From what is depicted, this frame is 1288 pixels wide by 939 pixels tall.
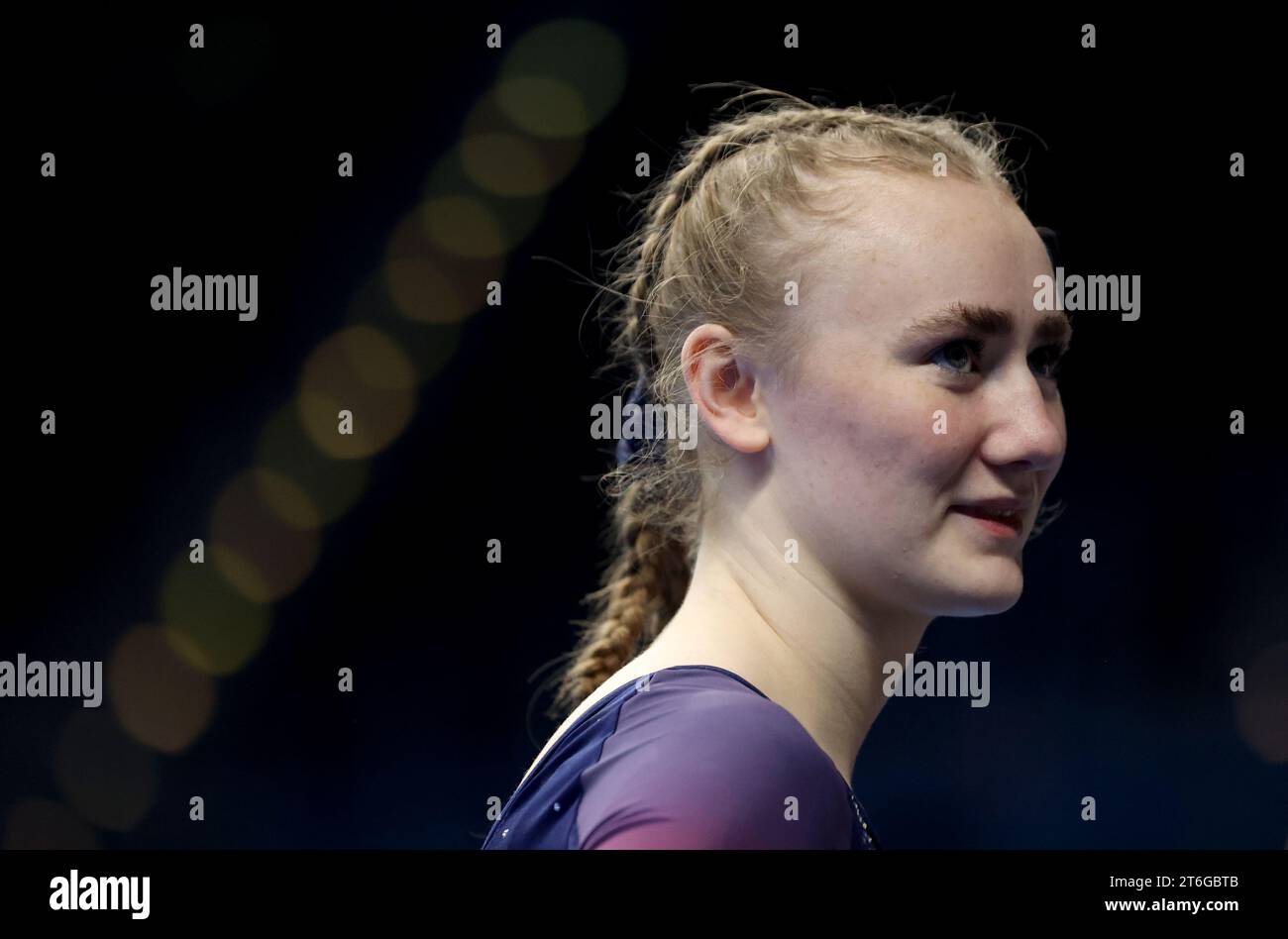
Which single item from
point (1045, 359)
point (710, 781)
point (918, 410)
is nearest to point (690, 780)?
point (710, 781)

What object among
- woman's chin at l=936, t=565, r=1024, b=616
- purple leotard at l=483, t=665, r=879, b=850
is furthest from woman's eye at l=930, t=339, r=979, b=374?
purple leotard at l=483, t=665, r=879, b=850

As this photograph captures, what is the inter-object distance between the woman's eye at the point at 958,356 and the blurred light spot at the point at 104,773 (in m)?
2.13

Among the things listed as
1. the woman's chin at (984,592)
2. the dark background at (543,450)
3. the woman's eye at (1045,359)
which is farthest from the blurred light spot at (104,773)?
the woman's eye at (1045,359)

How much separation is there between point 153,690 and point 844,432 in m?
1.98

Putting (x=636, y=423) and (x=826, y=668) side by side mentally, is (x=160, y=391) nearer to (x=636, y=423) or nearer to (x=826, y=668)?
(x=636, y=423)

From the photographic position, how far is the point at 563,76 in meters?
2.77

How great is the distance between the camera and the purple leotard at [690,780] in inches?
41.3

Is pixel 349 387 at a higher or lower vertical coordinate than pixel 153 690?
higher

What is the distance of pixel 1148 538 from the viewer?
327 centimetres

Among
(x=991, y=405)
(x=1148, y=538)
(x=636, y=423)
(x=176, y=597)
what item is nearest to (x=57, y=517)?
(x=176, y=597)

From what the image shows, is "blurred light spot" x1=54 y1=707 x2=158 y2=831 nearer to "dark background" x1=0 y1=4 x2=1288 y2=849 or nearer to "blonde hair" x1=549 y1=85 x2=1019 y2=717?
"dark background" x1=0 y1=4 x2=1288 y2=849

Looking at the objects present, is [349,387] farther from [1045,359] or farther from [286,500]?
[1045,359]

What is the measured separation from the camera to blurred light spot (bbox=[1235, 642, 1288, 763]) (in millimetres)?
3055

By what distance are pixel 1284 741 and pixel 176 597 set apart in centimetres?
265
